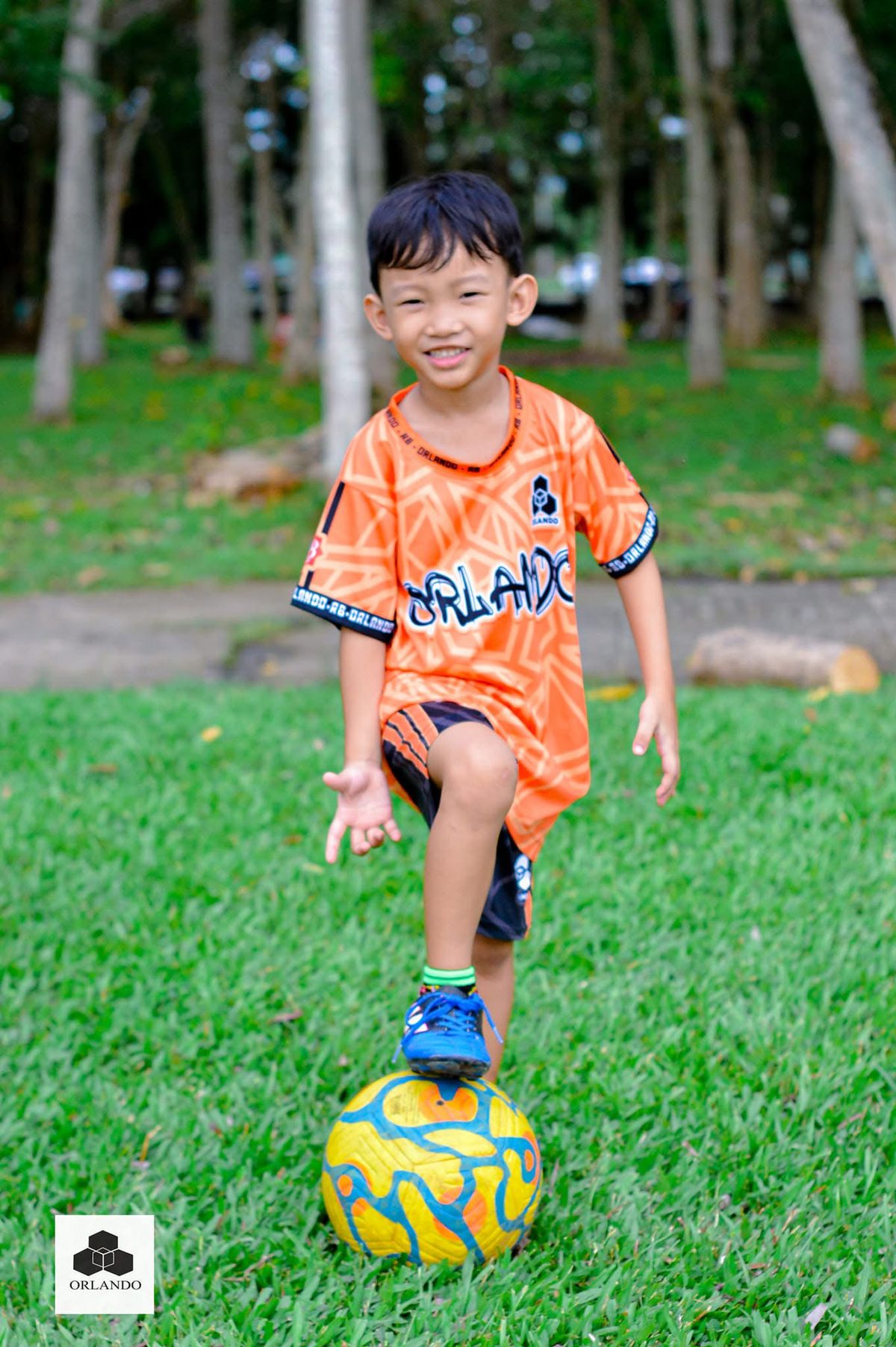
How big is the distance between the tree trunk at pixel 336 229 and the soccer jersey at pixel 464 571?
6.50 metres

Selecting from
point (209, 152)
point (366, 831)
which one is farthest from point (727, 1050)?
point (209, 152)

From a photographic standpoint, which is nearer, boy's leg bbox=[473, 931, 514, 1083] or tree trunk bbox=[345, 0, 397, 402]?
boy's leg bbox=[473, 931, 514, 1083]

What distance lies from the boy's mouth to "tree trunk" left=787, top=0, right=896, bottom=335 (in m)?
6.61

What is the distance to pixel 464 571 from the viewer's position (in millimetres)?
2598

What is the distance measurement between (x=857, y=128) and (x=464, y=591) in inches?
282

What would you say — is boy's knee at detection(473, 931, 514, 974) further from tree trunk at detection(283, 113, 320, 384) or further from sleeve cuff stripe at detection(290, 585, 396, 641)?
tree trunk at detection(283, 113, 320, 384)

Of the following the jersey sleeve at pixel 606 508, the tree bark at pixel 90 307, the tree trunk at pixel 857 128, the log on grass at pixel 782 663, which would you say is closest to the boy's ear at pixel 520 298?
the jersey sleeve at pixel 606 508

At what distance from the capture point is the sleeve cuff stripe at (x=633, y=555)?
9.09ft

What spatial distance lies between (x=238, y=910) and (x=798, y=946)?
156 centimetres

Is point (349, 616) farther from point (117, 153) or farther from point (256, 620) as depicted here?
point (117, 153)

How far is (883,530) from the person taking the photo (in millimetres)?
10297

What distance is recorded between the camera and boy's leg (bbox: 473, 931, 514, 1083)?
9.24ft

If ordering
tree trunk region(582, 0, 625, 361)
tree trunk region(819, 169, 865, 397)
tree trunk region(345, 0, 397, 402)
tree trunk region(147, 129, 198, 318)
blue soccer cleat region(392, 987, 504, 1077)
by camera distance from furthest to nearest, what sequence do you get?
tree trunk region(147, 129, 198, 318) → tree trunk region(582, 0, 625, 361) → tree trunk region(819, 169, 865, 397) → tree trunk region(345, 0, 397, 402) → blue soccer cleat region(392, 987, 504, 1077)

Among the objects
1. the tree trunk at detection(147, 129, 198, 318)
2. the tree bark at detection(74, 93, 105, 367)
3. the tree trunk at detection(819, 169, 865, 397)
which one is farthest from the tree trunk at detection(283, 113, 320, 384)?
the tree trunk at detection(147, 129, 198, 318)
